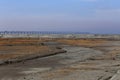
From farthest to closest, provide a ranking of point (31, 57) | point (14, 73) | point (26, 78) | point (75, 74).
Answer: point (31, 57)
point (14, 73)
point (75, 74)
point (26, 78)

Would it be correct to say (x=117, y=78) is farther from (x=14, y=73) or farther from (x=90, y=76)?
(x=14, y=73)

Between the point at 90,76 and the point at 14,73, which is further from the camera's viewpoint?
the point at 14,73

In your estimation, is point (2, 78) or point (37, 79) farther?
point (2, 78)

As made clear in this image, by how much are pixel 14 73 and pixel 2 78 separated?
97.1 inches

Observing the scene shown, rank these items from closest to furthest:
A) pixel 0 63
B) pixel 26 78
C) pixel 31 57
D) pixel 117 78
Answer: pixel 117 78 → pixel 26 78 → pixel 0 63 → pixel 31 57

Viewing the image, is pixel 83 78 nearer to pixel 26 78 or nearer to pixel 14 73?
pixel 26 78

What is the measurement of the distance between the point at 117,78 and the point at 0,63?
39.8 ft

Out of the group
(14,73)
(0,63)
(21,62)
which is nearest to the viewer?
(14,73)

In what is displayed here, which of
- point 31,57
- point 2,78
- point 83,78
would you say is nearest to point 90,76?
point 83,78

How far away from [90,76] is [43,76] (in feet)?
8.67

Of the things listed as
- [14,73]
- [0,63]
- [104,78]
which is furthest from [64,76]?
[0,63]

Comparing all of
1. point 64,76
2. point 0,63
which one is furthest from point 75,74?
point 0,63

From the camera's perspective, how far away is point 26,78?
64.9 ft

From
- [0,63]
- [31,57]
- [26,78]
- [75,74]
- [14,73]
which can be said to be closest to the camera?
[26,78]
